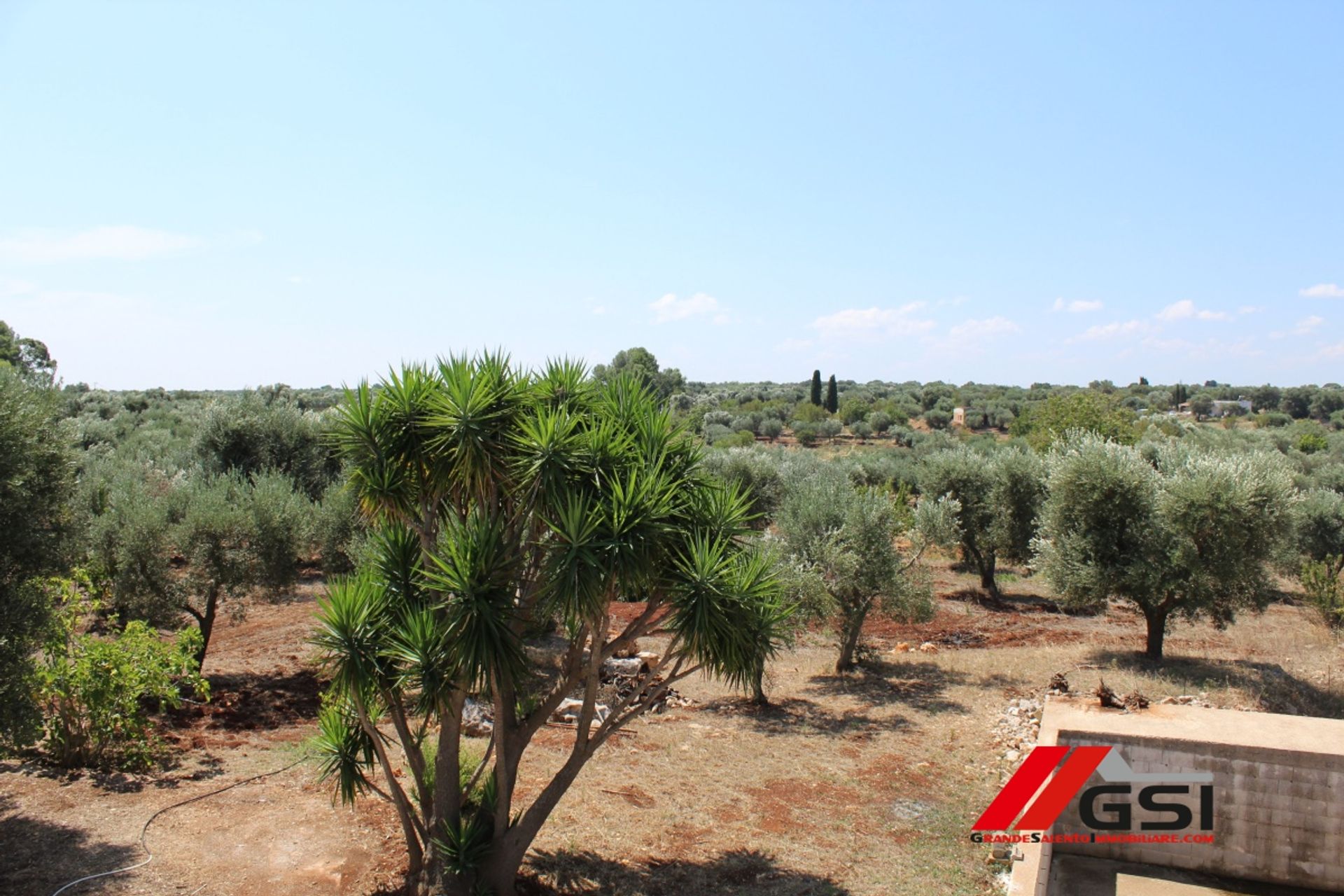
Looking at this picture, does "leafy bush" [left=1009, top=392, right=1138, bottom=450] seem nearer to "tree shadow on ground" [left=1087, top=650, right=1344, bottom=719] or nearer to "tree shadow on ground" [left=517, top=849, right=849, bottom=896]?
"tree shadow on ground" [left=1087, top=650, right=1344, bottom=719]

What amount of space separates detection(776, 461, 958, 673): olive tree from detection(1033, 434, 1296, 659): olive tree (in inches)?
145

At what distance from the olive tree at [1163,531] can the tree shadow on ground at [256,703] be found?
Answer: 16.6 meters

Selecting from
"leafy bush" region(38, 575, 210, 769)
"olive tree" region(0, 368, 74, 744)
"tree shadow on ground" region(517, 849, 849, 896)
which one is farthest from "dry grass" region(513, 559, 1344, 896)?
"olive tree" region(0, 368, 74, 744)

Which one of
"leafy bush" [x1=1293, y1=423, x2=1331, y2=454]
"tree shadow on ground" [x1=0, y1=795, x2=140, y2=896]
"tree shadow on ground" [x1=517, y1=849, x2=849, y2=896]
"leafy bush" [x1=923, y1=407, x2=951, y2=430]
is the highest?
"leafy bush" [x1=923, y1=407, x2=951, y2=430]

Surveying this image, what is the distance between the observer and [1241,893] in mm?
8844

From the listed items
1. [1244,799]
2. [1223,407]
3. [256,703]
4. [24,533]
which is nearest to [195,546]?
[256,703]

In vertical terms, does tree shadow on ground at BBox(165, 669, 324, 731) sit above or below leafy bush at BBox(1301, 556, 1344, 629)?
below

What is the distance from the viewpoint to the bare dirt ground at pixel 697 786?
9352 millimetres

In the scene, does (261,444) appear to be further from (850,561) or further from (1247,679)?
(1247,679)

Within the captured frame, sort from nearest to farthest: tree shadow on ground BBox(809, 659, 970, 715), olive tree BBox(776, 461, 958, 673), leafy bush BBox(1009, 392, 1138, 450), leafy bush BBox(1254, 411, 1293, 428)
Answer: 1. tree shadow on ground BBox(809, 659, 970, 715)
2. olive tree BBox(776, 461, 958, 673)
3. leafy bush BBox(1009, 392, 1138, 450)
4. leafy bush BBox(1254, 411, 1293, 428)

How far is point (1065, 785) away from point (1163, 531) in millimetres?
11348

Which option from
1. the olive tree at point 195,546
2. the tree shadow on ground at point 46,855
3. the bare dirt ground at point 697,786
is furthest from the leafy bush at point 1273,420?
the tree shadow on ground at point 46,855

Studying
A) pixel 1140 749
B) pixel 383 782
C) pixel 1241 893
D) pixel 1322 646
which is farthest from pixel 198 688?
pixel 1322 646

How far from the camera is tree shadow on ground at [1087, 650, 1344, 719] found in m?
15.7
